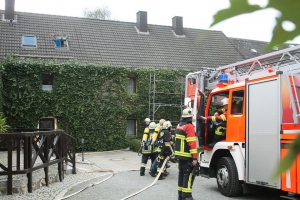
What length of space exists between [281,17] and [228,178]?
7434mm

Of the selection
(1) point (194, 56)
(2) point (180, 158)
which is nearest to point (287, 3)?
(2) point (180, 158)

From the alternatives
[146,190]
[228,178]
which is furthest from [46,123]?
[228,178]

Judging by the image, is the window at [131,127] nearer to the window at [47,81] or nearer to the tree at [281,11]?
the window at [47,81]

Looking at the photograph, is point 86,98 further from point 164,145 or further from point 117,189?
point 117,189

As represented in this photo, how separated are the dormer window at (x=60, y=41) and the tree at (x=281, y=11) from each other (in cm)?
2261

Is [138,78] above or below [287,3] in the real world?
above

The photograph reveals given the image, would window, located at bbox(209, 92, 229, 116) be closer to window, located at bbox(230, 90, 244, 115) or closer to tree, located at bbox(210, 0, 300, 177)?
window, located at bbox(230, 90, 244, 115)

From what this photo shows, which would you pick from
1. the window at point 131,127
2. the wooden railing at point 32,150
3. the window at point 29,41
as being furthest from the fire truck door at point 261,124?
the window at point 29,41

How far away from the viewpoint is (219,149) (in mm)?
8211

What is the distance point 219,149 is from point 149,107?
14.0 m

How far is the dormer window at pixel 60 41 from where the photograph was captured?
73.3 ft

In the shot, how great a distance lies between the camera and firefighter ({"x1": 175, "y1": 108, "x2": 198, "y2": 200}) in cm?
711

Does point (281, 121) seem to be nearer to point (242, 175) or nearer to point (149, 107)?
point (242, 175)

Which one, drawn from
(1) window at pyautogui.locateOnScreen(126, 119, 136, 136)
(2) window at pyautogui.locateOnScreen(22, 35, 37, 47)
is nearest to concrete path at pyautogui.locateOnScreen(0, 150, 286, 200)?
(1) window at pyautogui.locateOnScreen(126, 119, 136, 136)
